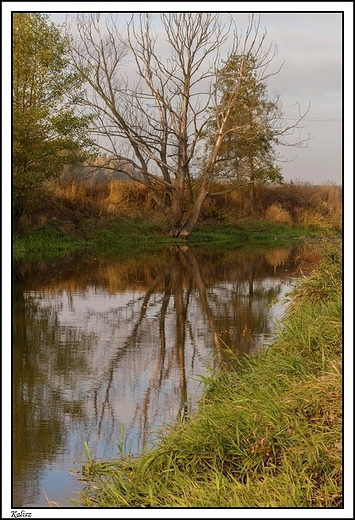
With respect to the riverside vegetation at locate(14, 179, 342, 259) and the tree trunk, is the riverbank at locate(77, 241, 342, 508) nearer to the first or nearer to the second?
the riverside vegetation at locate(14, 179, 342, 259)

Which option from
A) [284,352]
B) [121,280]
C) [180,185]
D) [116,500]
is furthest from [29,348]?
[180,185]

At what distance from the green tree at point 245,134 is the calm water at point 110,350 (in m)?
14.9

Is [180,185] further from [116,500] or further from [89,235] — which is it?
[116,500]

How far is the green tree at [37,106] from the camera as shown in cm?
2595

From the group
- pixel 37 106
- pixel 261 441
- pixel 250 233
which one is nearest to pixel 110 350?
pixel 261 441

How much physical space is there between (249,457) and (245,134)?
32.3m

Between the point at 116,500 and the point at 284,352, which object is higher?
the point at 284,352

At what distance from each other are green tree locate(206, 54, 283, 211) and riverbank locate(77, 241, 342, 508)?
28.3 metres

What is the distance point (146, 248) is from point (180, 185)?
5.42m

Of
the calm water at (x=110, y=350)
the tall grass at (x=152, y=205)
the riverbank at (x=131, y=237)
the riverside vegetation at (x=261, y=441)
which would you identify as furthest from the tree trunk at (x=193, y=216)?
the riverside vegetation at (x=261, y=441)

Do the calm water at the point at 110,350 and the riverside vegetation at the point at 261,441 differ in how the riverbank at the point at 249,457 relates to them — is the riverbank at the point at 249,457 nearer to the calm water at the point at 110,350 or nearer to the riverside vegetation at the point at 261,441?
the riverside vegetation at the point at 261,441

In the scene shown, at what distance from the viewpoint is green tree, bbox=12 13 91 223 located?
85.1 ft

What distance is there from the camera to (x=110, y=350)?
10758mm

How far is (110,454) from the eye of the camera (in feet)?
21.0
